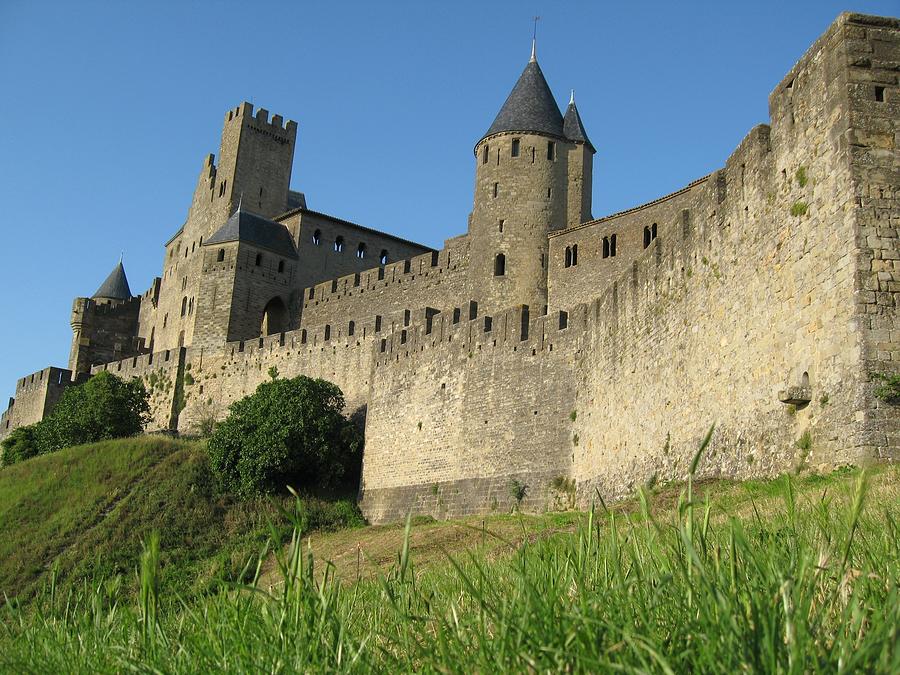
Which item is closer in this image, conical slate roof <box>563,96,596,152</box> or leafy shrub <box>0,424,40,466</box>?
conical slate roof <box>563,96,596,152</box>

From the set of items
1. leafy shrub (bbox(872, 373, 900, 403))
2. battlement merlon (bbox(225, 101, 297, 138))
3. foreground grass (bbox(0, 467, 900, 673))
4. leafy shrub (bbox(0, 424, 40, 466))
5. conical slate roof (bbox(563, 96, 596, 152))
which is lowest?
foreground grass (bbox(0, 467, 900, 673))

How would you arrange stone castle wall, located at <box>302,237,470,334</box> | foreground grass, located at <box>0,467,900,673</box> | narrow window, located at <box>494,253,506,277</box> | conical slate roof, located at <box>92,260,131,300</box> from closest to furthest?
foreground grass, located at <box>0,467,900,673</box>
narrow window, located at <box>494,253,506,277</box>
stone castle wall, located at <box>302,237,470,334</box>
conical slate roof, located at <box>92,260,131,300</box>

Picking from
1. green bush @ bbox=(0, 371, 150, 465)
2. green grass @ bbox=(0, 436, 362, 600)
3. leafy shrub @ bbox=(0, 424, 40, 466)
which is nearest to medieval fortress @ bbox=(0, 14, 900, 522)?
green bush @ bbox=(0, 371, 150, 465)

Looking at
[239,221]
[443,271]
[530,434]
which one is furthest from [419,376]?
[239,221]

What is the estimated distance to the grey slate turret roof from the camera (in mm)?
46594

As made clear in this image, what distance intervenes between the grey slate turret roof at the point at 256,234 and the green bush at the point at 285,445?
1726cm

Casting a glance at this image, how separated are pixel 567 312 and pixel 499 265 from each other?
11.1 m

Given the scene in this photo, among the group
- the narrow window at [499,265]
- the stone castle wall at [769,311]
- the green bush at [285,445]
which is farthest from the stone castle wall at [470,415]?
the narrow window at [499,265]

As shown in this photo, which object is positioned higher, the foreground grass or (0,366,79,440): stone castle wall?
(0,366,79,440): stone castle wall

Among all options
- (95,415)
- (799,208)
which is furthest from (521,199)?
(799,208)

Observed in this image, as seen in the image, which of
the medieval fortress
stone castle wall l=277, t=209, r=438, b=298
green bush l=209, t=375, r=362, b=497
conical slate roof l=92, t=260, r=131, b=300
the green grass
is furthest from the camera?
conical slate roof l=92, t=260, r=131, b=300

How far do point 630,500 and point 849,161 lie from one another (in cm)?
689

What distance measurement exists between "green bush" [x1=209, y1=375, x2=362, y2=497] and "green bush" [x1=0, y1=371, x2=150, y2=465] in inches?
413

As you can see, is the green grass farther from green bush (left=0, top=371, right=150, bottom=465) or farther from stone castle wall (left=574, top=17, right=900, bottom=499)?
stone castle wall (left=574, top=17, right=900, bottom=499)
